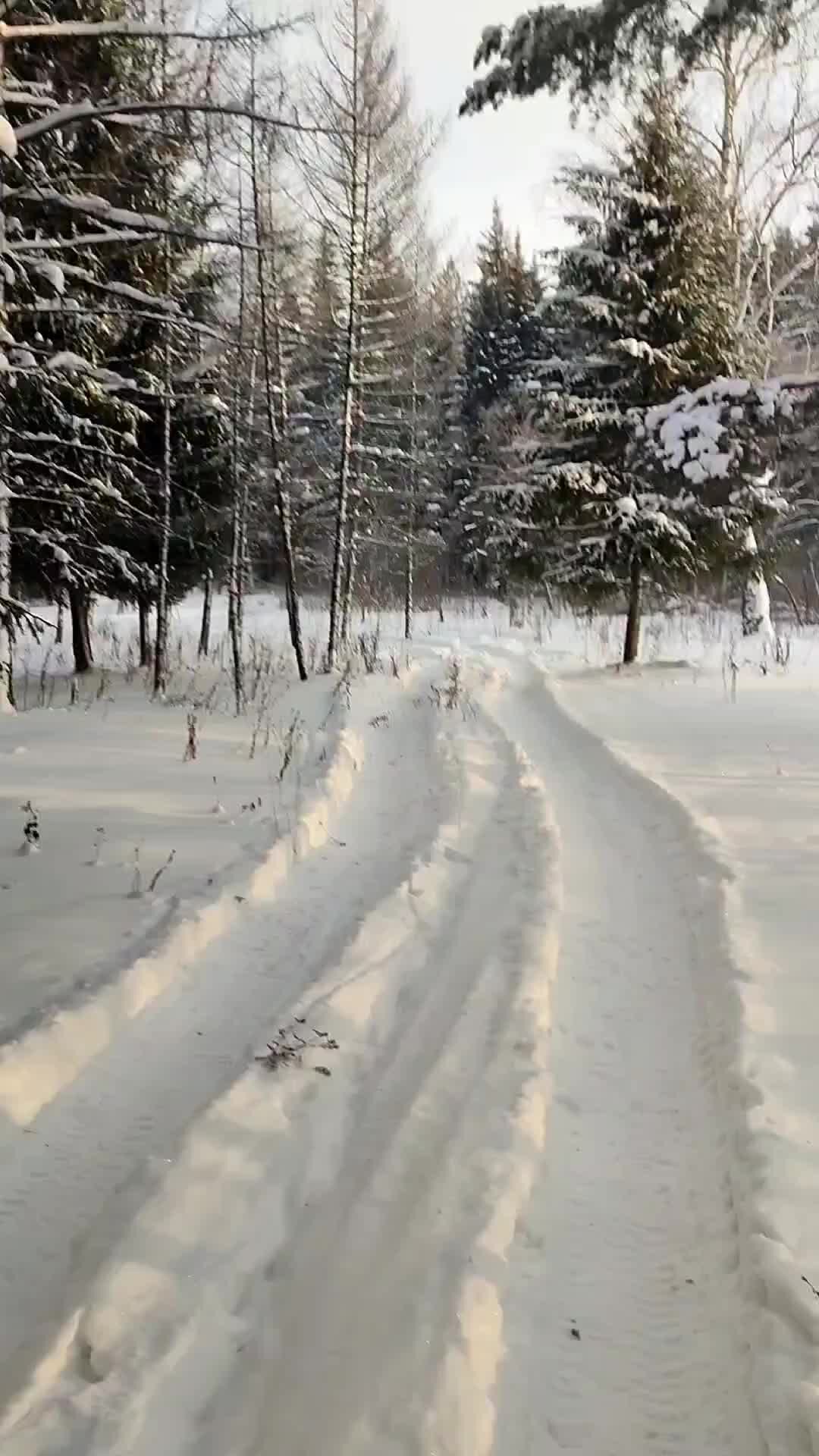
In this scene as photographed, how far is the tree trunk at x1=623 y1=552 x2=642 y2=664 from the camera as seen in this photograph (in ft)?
48.5

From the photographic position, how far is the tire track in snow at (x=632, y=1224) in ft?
7.09

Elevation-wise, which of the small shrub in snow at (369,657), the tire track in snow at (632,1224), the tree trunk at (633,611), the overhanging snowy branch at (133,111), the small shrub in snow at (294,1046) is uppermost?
the overhanging snowy branch at (133,111)

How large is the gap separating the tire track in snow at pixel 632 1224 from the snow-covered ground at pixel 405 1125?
11 mm

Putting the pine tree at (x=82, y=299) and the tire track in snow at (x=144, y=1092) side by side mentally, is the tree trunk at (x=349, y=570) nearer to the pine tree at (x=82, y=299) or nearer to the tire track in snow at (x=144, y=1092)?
the pine tree at (x=82, y=299)

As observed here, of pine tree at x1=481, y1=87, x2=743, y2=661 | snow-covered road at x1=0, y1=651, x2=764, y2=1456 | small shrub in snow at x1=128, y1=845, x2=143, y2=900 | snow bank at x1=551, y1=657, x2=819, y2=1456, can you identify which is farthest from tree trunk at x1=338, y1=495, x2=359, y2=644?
snow-covered road at x1=0, y1=651, x2=764, y2=1456

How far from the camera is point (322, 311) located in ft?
67.6

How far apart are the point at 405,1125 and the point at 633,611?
13.1 metres

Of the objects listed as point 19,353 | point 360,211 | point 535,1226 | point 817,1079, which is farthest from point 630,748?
point 360,211

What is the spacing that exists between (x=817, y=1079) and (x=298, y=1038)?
2044 millimetres

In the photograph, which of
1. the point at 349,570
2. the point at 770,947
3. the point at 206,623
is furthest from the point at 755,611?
the point at 770,947

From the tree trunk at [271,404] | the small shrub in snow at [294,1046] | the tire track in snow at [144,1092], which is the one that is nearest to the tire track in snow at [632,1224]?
the small shrub in snow at [294,1046]

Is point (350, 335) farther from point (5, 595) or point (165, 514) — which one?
point (5, 595)

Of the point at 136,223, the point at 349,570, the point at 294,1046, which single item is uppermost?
the point at 136,223

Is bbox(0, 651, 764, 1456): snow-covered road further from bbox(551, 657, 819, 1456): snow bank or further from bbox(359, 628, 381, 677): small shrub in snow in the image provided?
bbox(359, 628, 381, 677): small shrub in snow
